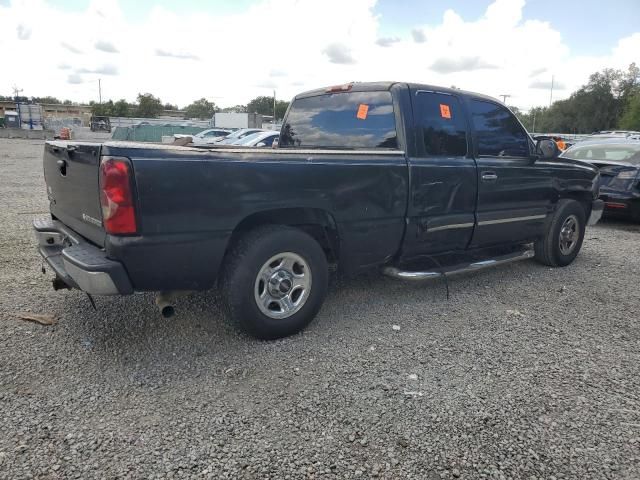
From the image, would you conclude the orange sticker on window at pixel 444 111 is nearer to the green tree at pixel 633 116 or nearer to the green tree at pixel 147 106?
the green tree at pixel 633 116

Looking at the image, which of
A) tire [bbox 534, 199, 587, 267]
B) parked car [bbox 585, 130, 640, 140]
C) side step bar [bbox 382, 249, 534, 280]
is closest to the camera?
side step bar [bbox 382, 249, 534, 280]

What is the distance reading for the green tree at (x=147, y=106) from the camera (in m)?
81.8

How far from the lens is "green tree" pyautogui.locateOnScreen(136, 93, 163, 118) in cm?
8181

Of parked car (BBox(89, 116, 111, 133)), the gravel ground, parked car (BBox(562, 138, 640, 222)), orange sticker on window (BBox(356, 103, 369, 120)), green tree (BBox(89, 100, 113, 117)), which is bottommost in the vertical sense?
the gravel ground

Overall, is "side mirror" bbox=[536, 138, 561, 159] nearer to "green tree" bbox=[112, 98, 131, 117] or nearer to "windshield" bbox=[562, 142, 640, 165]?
"windshield" bbox=[562, 142, 640, 165]

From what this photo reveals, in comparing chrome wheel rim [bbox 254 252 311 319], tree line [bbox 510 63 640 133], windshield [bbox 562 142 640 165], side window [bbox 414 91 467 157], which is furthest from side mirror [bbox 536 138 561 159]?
tree line [bbox 510 63 640 133]

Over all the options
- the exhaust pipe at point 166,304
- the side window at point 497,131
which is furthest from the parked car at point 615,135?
the exhaust pipe at point 166,304

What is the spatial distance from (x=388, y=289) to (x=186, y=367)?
7.53ft

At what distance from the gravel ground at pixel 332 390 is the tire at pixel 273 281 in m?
0.20

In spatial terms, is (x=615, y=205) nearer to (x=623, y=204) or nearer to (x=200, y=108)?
(x=623, y=204)

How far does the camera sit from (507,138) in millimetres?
5129

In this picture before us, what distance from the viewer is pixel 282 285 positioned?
361 centimetres

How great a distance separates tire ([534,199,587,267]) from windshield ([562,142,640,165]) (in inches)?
148

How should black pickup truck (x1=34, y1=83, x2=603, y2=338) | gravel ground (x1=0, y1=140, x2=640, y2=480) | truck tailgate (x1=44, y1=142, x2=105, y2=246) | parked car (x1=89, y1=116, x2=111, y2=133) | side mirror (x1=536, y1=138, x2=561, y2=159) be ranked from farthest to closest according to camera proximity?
parked car (x1=89, y1=116, x2=111, y2=133), side mirror (x1=536, y1=138, x2=561, y2=159), truck tailgate (x1=44, y1=142, x2=105, y2=246), black pickup truck (x1=34, y1=83, x2=603, y2=338), gravel ground (x1=0, y1=140, x2=640, y2=480)
